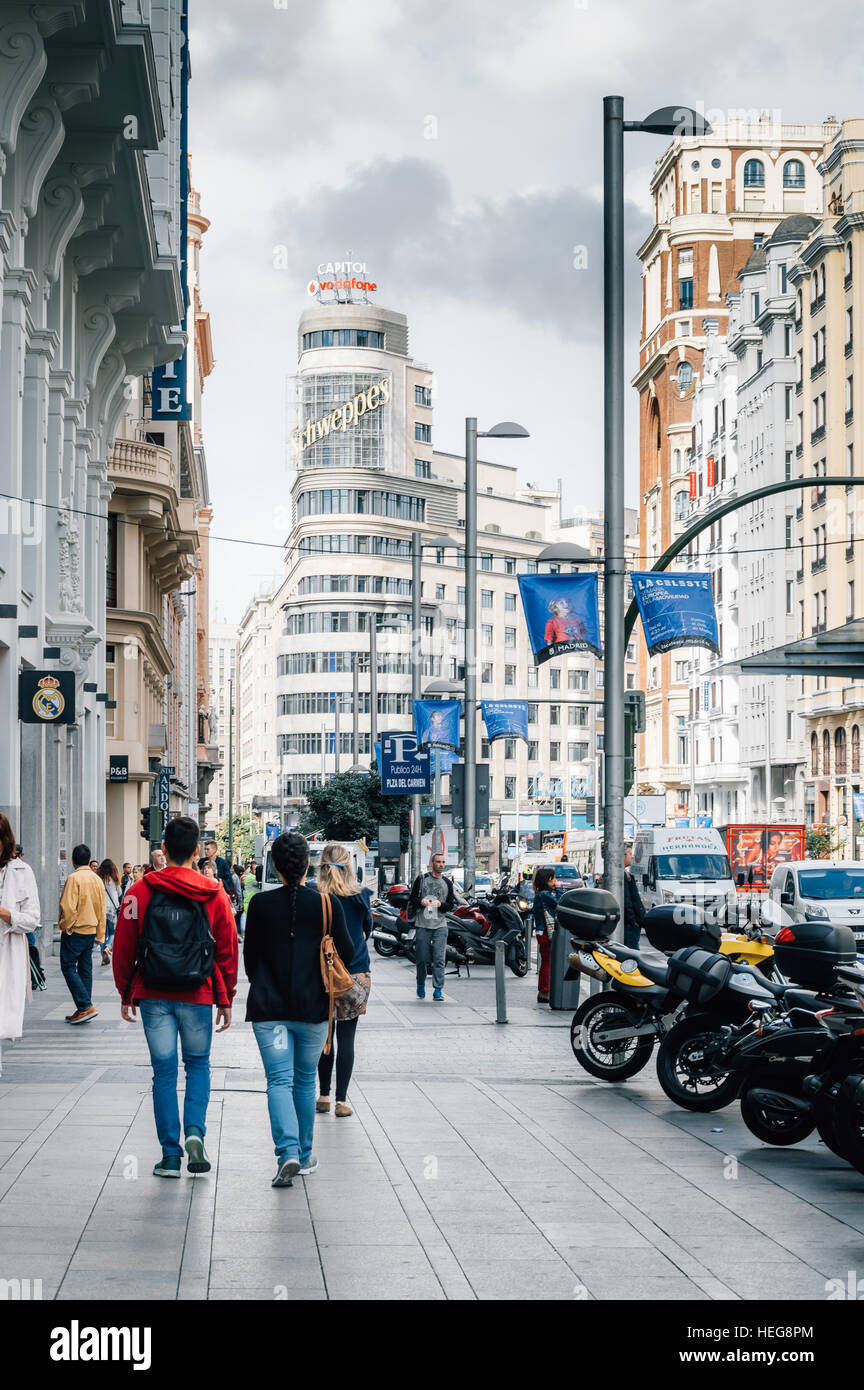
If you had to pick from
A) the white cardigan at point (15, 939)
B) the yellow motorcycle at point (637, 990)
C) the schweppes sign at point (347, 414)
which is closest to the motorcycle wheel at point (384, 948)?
the yellow motorcycle at point (637, 990)

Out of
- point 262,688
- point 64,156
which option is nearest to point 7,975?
point 64,156

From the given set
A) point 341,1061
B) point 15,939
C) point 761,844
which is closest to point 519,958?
point 341,1061

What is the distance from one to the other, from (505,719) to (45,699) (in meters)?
12.4

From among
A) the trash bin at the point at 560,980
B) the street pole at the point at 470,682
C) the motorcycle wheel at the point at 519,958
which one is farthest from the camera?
the street pole at the point at 470,682

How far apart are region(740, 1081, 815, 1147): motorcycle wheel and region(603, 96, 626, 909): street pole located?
8327 mm

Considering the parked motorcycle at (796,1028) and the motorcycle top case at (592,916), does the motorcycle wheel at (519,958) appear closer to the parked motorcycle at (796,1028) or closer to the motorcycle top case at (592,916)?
the motorcycle top case at (592,916)

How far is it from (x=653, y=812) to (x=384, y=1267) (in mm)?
84052

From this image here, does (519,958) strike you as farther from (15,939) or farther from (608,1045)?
(15,939)

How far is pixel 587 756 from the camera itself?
5758 inches

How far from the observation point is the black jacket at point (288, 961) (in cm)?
990

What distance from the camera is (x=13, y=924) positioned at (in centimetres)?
1148

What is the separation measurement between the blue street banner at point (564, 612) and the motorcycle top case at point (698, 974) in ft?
24.8

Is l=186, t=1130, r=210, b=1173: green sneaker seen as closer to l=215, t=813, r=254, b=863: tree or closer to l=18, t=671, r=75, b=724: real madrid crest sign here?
l=18, t=671, r=75, b=724: real madrid crest sign
